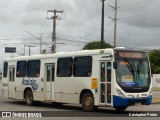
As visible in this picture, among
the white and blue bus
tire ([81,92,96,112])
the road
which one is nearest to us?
the road

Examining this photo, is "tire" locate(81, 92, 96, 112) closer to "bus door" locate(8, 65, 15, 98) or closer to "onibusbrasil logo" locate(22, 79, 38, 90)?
→ "onibusbrasil logo" locate(22, 79, 38, 90)

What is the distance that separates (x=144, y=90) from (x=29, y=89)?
829cm

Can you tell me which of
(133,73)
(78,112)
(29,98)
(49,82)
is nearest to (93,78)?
(78,112)

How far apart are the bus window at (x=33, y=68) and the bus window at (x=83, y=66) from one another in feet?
12.2

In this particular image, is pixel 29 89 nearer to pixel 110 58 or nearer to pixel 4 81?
pixel 4 81

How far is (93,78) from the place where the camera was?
2089 centimetres

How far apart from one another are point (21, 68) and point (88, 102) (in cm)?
725

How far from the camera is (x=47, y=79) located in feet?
80.0

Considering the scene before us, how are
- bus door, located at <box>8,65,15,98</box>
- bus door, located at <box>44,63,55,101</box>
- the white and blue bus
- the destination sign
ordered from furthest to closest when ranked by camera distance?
bus door, located at <box>8,65,15,98</box> → bus door, located at <box>44,63,55,101</box> → the destination sign → the white and blue bus

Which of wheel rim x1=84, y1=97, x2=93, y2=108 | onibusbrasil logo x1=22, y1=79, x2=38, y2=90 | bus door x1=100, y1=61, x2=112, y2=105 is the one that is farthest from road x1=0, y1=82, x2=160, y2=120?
onibusbrasil logo x1=22, y1=79, x2=38, y2=90

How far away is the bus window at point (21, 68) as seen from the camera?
26.7 meters

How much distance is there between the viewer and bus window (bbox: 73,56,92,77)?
21344 millimetres

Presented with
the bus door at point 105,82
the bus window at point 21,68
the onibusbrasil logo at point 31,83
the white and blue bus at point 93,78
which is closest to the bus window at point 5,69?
the bus window at point 21,68

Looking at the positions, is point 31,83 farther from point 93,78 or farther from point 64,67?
point 93,78
